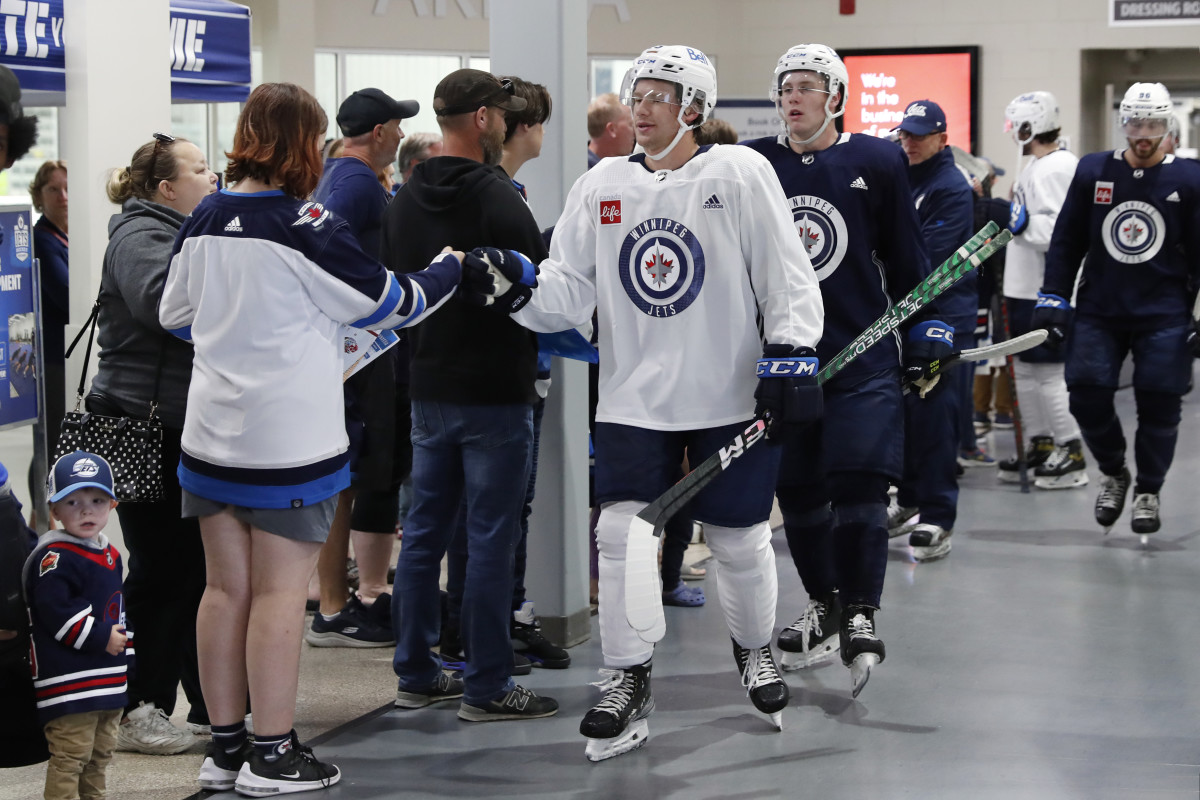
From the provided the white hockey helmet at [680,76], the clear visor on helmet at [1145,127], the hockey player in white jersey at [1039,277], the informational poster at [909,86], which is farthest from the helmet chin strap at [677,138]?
the informational poster at [909,86]

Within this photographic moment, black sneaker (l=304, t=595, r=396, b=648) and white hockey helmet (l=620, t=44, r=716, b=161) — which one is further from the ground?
white hockey helmet (l=620, t=44, r=716, b=161)

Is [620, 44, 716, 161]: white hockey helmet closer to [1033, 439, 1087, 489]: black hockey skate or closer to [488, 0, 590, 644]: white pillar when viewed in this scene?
[488, 0, 590, 644]: white pillar

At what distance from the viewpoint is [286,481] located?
2787 millimetres

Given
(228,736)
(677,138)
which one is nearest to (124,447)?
(228,736)

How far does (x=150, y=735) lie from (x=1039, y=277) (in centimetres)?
505

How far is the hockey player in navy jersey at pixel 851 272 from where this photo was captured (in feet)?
11.8

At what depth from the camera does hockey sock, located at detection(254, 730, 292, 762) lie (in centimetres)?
294

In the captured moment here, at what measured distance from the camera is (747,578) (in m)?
3.27

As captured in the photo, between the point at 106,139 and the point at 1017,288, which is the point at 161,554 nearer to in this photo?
the point at 106,139

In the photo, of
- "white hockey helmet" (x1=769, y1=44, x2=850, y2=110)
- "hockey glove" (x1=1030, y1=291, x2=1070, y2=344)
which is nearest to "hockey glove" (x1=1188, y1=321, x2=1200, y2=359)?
"hockey glove" (x1=1030, y1=291, x2=1070, y2=344)

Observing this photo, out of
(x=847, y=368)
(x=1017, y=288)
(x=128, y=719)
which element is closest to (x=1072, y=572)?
(x=847, y=368)

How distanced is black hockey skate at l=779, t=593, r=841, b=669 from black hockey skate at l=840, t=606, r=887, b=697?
0.88 ft

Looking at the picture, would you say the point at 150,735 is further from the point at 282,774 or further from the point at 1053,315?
the point at 1053,315

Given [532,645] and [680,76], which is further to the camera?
[532,645]
